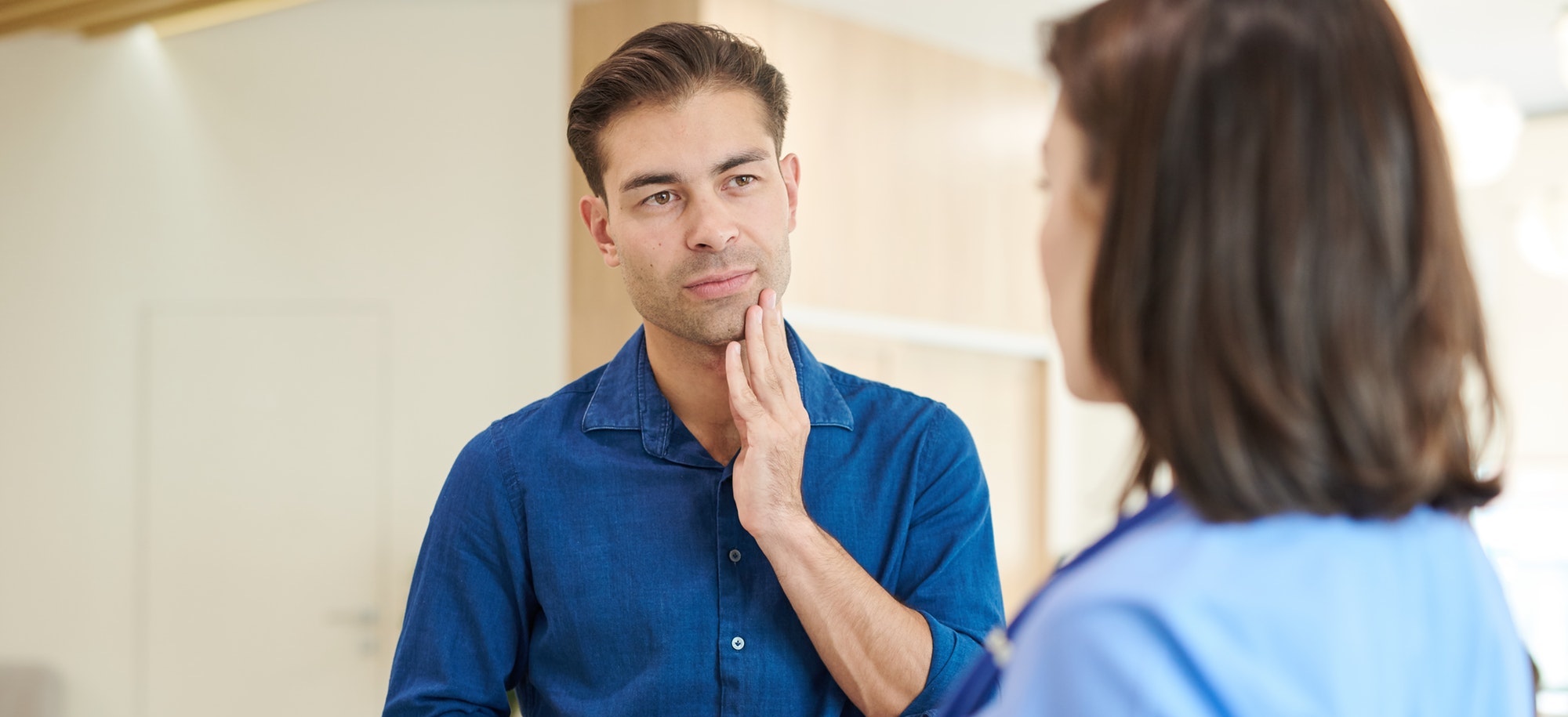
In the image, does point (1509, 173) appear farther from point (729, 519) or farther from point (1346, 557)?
point (1346, 557)

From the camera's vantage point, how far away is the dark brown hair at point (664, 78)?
1.42 meters

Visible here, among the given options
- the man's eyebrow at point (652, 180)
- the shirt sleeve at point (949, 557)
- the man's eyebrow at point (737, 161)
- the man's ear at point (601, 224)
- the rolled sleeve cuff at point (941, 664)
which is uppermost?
the man's eyebrow at point (737, 161)

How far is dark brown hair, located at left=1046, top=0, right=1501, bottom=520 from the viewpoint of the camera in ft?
→ 2.06

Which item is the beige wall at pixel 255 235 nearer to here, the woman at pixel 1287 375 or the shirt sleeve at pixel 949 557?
the shirt sleeve at pixel 949 557

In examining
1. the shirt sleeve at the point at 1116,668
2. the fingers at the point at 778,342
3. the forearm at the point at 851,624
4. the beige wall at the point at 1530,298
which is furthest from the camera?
the beige wall at the point at 1530,298

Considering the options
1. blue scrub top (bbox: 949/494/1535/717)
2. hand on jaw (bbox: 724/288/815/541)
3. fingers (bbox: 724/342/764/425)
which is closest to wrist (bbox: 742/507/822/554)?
hand on jaw (bbox: 724/288/815/541)

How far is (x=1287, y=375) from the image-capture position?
629mm

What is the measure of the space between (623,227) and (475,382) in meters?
2.95

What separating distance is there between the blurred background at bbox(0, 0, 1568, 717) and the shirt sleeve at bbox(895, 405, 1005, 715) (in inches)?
111

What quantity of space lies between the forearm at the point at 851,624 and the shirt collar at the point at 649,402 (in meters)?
0.21

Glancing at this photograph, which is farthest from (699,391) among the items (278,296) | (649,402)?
(278,296)

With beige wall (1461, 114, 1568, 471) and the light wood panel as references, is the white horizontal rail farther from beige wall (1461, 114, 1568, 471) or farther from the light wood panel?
beige wall (1461, 114, 1568, 471)

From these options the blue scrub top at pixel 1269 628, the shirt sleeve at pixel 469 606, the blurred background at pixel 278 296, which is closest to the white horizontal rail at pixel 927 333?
the blurred background at pixel 278 296

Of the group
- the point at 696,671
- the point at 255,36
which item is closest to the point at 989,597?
the point at 696,671
